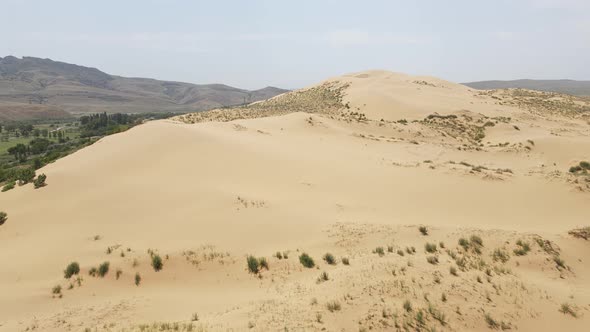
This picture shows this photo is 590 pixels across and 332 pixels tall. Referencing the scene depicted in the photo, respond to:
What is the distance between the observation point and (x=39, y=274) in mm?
10711

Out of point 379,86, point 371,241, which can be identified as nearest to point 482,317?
point 371,241

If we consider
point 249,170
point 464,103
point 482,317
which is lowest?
point 482,317

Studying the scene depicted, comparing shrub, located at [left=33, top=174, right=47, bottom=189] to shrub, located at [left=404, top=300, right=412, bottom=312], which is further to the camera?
shrub, located at [left=33, top=174, right=47, bottom=189]

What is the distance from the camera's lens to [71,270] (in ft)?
34.5

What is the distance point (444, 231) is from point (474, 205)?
16.6 ft

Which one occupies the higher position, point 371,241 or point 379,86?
point 379,86

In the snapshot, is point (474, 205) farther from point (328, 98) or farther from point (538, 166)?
point (328, 98)

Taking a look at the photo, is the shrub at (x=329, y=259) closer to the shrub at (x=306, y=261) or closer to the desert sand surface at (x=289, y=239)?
the desert sand surface at (x=289, y=239)

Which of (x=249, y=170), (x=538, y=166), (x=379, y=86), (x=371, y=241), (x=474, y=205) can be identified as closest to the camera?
(x=371, y=241)

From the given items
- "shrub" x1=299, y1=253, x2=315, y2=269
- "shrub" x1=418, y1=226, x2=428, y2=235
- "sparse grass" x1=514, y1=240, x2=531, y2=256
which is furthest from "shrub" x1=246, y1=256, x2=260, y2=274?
"sparse grass" x1=514, y1=240, x2=531, y2=256

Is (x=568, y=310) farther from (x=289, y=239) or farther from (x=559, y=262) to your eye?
(x=289, y=239)

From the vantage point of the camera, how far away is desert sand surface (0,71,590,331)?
8.34 meters

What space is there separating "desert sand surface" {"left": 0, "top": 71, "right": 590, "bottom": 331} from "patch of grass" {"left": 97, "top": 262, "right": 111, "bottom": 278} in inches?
6.5

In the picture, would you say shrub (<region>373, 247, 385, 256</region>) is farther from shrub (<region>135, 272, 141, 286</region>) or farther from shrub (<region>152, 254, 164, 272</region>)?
shrub (<region>135, 272, 141, 286</region>)
